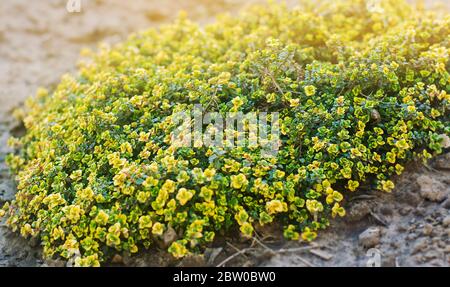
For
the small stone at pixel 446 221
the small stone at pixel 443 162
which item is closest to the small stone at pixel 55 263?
the small stone at pixel 446 221

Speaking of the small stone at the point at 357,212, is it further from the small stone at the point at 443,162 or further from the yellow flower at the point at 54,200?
the yellow flower at the point at 54,200

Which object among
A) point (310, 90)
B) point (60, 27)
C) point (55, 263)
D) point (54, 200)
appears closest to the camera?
point (55, 263)

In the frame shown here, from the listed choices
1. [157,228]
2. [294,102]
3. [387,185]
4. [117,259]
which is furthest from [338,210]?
[117,259]

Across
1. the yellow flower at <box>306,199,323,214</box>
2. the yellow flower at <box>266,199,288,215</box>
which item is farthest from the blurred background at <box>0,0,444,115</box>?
the yellow flower at <box>306,199,323,214</box>

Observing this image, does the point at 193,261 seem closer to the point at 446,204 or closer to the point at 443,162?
the point at 446,204

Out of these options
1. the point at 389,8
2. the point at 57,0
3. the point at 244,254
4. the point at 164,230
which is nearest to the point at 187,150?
the point at 164,230
